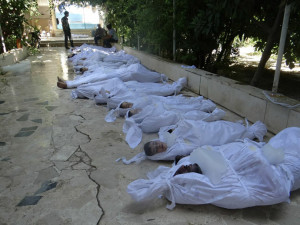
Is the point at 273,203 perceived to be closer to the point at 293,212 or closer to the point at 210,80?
the point at 293,212

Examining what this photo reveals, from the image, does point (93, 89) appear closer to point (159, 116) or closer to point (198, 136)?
point (159, 116)

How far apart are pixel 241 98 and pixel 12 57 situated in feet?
22.9

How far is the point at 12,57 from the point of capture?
7.50 metres

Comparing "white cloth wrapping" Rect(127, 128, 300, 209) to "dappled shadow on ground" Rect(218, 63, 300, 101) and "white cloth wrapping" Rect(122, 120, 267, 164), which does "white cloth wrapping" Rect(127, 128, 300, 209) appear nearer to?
"white cloth wrapping" Rect(122, 120, 267, 164)

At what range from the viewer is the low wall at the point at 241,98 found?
2.62 metres

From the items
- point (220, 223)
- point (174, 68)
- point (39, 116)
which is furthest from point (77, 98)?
point (220, 223)

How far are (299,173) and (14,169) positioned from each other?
7.77ft

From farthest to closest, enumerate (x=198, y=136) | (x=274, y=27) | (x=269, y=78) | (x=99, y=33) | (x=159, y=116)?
(x=99, y=33)
(x=269, y=78)
(x=274, y=27)
(x=159, y=116)
(x=198, y=136)

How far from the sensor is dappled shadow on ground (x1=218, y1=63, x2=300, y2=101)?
421cm

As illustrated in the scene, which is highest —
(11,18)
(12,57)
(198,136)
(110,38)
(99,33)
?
(11,18)

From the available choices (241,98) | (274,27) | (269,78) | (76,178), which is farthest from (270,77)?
(76,178)

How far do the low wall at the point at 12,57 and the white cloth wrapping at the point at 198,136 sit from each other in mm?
6094

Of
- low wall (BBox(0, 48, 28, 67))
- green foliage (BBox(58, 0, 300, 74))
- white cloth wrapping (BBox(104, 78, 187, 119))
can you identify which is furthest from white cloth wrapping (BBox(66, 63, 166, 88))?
low wall (BBox(0, 48, 28, 67))

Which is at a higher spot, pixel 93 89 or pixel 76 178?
pixel 93 89
